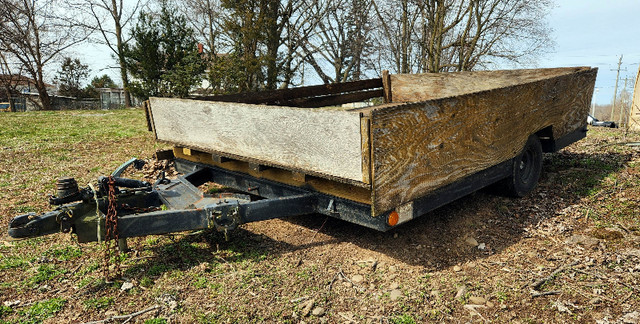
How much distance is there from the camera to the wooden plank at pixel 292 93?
17.3 ft

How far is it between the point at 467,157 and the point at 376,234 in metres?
1.06

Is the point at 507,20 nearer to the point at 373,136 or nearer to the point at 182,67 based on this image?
the point at 182,67

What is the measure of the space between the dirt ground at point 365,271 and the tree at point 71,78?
29.6m

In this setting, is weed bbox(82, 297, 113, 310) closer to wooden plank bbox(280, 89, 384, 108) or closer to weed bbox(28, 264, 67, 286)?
weed bbox(28, 264, 67, 286)

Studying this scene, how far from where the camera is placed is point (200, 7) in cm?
2342

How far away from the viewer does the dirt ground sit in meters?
2.78


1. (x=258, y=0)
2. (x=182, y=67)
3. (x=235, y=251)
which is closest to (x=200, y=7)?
(x=182, y=67)

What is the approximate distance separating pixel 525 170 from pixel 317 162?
3032 millimetres

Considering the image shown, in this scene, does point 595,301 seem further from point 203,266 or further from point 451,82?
point 451,82

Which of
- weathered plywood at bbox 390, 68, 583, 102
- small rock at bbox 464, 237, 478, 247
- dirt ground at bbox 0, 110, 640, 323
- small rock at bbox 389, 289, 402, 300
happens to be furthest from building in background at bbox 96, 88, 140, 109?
small rock at bbox 389, 289, 402, 300

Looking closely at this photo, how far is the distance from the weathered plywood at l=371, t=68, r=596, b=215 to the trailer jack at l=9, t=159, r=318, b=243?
77 centimetres

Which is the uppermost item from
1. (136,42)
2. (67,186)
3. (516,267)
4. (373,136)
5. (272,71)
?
(136,42)

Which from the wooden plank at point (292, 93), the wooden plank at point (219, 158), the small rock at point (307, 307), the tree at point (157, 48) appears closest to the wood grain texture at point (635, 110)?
the wooden plank at point (292, 93)

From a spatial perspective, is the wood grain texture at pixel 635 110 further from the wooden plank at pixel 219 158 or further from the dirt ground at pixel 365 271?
the wooden plank at pixel 219 158
